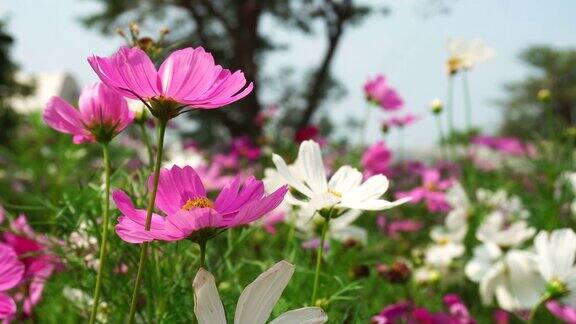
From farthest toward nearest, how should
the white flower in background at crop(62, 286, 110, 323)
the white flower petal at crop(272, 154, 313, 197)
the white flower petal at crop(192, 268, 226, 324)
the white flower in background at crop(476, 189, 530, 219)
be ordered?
the white flower in background at crop(476, 189, 530, 219), the white flower in background at crop(62, 286, 110, 323), the white flower petal at crop(272, 154, 313, 197), the white flower petal at crop(192, 268, 226, 324)

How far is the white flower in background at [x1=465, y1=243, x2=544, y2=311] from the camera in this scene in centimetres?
95

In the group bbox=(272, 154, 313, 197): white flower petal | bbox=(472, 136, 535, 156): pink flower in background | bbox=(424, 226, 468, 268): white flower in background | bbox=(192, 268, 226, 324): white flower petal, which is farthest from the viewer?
bbox=(472, 136, 535, 156): pink flower in background

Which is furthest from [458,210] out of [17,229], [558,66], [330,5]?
[558,66]

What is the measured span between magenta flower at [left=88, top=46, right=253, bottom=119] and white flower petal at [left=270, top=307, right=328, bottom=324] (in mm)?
119

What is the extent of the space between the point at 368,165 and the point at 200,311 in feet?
2.89

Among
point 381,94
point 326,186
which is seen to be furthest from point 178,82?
point 381,94

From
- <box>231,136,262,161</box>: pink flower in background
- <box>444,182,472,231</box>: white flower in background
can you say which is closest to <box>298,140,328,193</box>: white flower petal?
<box>444,182,472,231</box>: white flower in background

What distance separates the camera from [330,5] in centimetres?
927

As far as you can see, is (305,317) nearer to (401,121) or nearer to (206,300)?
(206,300)

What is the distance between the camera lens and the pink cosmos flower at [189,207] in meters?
0.34

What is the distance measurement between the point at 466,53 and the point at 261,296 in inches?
52.6

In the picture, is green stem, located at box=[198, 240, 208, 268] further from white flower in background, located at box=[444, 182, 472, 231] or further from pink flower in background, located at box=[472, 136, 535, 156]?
pink flower in background, located at box=[472, 136, 535, 156]

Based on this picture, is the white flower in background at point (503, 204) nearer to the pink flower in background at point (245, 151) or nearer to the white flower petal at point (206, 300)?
the pink flower in background at point (245, 151)

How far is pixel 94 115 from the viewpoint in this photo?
47 centimetres
